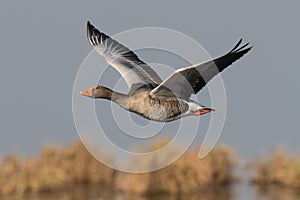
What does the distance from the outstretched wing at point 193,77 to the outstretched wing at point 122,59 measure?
1025mm

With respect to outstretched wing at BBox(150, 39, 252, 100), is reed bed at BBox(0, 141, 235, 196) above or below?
above

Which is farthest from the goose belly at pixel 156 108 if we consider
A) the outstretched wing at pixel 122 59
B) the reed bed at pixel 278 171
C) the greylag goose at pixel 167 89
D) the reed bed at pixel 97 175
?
the reed bed at pixel 278 171

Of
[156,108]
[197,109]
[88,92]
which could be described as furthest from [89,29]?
[197,109]

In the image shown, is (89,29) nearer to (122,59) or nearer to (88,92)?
(122,59)

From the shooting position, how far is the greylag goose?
18.9m

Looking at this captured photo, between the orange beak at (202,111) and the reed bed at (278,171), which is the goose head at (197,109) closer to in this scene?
the orange beak at (202,111)

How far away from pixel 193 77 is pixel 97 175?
43843mm

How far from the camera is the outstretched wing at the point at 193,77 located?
61.4 feet

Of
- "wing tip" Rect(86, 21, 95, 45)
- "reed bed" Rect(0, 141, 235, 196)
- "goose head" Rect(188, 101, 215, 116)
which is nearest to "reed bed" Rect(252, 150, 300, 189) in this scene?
"reed bed" Rect(0, 141, 235, 196)

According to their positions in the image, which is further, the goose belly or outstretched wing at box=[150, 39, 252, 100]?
the goose belly

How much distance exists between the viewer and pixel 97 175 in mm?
62688

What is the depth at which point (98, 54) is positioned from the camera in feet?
71.1

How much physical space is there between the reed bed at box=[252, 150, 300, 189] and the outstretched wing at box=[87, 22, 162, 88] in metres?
37.9

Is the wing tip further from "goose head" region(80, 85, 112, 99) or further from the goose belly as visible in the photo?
the goose belly
